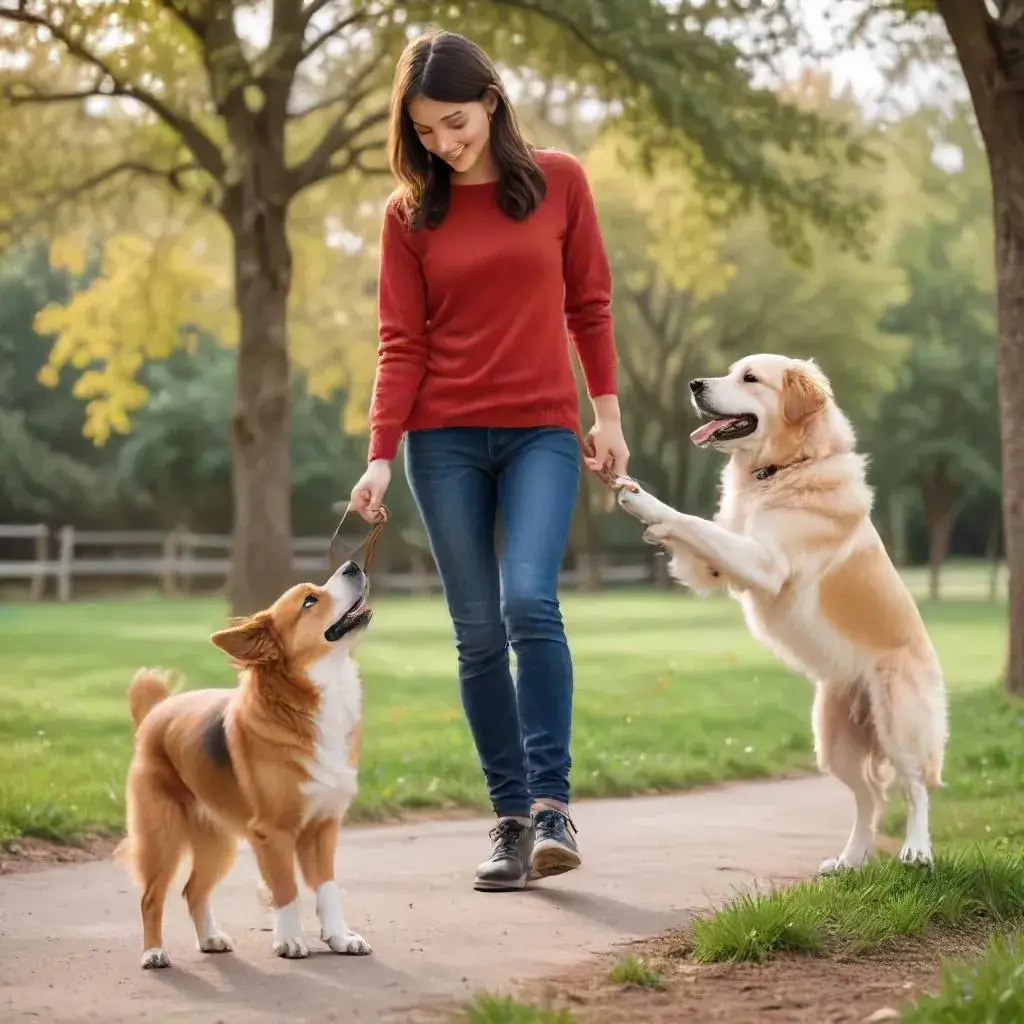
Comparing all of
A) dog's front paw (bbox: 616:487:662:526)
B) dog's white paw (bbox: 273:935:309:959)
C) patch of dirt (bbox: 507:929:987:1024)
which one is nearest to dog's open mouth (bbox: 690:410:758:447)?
dog's front paw (bbox: 616:487:662:526)

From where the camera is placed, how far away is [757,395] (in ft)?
19.0

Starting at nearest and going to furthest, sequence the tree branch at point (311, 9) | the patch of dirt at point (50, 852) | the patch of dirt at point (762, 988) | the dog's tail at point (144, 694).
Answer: the patch of dirt at point (762, 988), the dog's tail at point (144, 694), the patch of dirt at point (50, 852), the tree branch at point (311, 9)

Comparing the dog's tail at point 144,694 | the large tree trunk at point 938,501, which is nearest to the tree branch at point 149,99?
the dog's tail at point 144,694

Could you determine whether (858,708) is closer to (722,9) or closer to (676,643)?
(722,9)

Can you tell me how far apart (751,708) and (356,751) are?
8.48 m

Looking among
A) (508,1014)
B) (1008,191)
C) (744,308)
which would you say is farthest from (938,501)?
(508,1014)

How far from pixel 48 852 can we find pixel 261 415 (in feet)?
29.4

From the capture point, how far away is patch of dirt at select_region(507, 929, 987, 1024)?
12.4 ft

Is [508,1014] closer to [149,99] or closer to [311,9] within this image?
[311,9]

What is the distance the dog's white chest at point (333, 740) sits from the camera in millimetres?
4387

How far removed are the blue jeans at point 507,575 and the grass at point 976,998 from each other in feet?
5.73

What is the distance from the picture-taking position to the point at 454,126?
5043mm

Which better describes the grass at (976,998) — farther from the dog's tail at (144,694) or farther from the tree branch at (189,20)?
the tree branch at (189,20)

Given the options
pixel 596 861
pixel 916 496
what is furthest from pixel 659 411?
pixel 596 861
